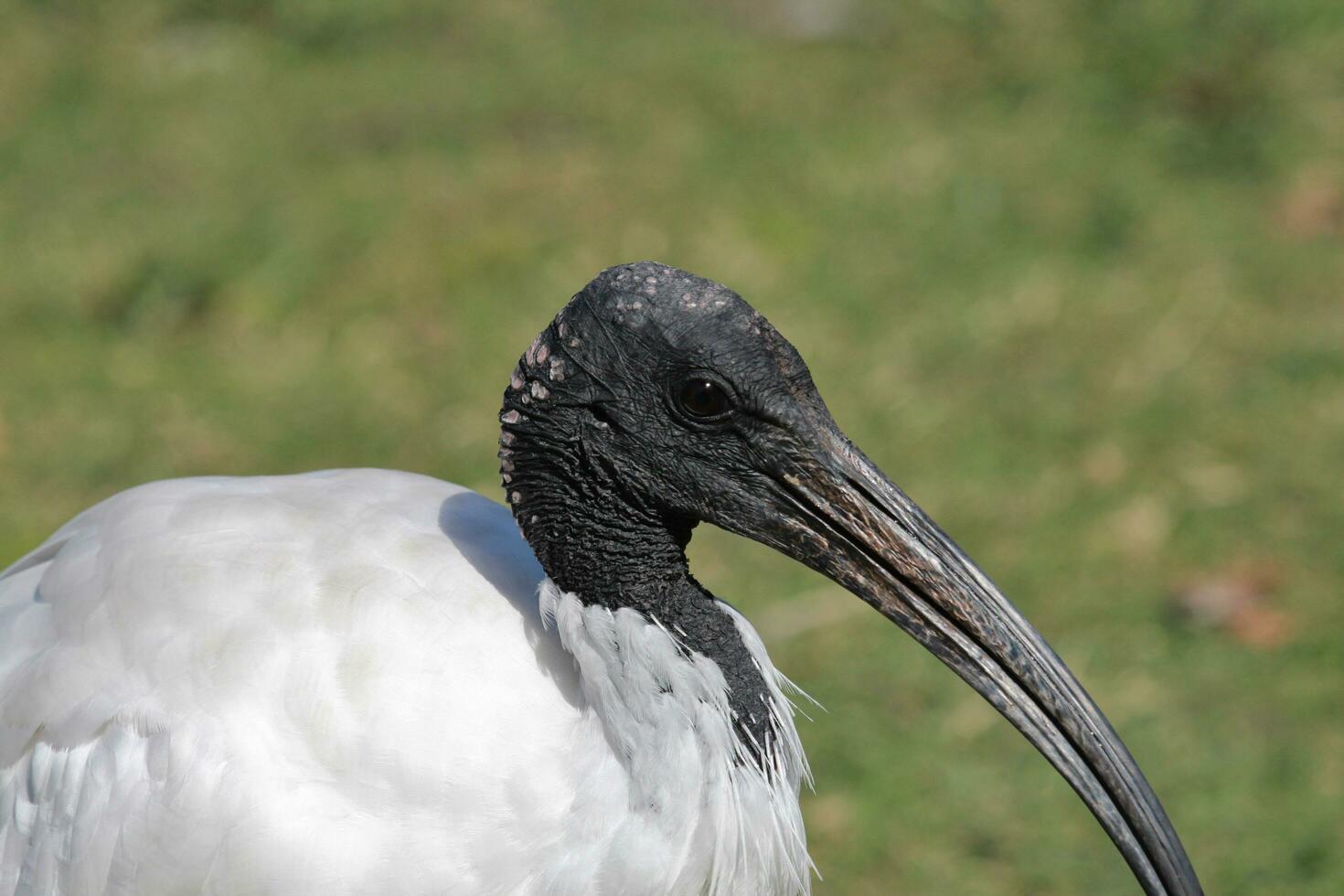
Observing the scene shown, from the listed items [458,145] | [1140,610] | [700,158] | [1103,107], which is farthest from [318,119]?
[1140,610]

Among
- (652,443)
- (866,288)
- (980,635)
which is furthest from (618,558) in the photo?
(866,288)

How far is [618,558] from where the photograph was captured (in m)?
2.73

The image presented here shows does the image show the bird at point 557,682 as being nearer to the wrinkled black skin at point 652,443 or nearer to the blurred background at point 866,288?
the wrinkled black skin at point 652,443

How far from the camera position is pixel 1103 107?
7.46m

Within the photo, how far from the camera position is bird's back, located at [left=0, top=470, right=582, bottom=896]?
2605mm

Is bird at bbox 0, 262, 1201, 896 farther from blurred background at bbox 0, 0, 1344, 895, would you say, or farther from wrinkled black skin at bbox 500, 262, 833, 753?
blurred background at bbox 0, 0, 1344, 895

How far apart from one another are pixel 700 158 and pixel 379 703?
469 cm

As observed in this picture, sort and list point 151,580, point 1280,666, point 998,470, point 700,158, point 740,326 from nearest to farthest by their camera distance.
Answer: point 740,326, point 151,580, point 1280,666, point 998,470, point 700,158

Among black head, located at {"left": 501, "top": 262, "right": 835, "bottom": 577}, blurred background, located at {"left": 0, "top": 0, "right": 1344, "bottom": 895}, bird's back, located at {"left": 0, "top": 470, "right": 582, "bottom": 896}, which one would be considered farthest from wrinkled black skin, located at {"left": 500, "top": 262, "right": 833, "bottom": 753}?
blurred background, located at {"left": 0, "top": 0, "right": 1344, "bottom": 895}

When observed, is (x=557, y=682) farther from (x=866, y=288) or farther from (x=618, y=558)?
(x=866, y=288)

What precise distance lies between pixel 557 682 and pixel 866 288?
155 inches

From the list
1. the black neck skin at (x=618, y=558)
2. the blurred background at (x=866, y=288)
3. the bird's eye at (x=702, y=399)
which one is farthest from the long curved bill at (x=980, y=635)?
the blurred background at (x=866, y=288)

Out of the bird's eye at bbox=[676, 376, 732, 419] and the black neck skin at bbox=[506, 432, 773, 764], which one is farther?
the black neck skin at bbox=[506, 432, 773, 764]

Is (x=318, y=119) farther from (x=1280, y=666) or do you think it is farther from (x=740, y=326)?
(x=740, y=326)
